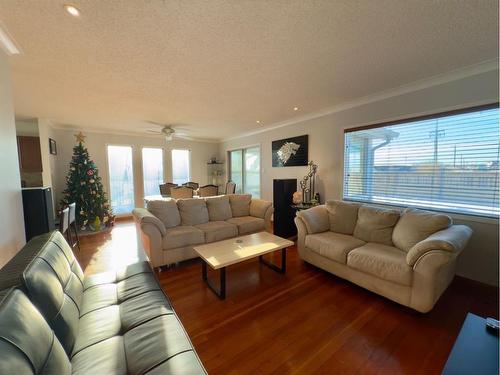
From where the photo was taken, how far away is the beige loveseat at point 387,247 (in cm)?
180

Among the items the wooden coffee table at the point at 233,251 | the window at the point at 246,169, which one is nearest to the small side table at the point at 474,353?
the wooden coffee table at the point at 233,251

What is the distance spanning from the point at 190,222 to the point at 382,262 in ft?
8.44

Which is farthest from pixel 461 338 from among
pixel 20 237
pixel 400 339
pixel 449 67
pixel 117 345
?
pixel 20 237

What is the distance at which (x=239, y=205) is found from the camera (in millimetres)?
3918

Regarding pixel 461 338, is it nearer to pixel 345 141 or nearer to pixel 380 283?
pixel 380 283

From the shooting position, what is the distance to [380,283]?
2.06 meters

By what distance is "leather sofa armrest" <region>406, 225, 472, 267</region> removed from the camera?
172cm

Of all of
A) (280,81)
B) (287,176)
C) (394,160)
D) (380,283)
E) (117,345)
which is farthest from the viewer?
(287,176)

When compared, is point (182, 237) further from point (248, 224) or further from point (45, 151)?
point (45, 151)

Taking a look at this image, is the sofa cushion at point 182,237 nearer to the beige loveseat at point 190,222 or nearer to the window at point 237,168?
the beige loveseat at point 190,222

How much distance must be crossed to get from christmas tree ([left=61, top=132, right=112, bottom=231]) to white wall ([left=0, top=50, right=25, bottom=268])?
278 cm

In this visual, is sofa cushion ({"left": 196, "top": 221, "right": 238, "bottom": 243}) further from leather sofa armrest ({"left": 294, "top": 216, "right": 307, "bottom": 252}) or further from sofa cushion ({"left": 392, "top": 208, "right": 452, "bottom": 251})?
sofa cushion ({"left": 392, "top": 208, "right": 452, "bottom": 251})

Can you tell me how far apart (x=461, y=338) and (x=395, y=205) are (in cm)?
219

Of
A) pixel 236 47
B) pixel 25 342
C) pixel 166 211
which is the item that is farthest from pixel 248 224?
pixel 25 342
